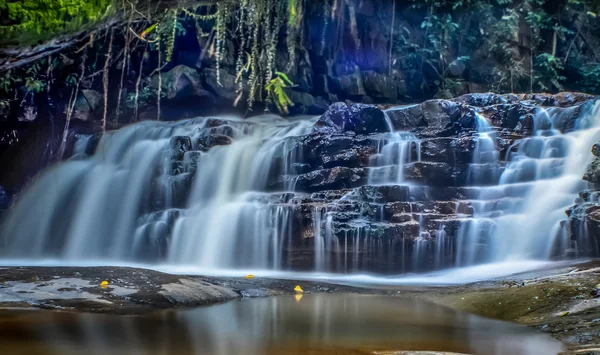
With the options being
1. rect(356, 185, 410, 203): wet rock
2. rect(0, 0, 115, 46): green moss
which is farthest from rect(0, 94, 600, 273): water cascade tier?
rect(0, 0, 115, 46): green moss

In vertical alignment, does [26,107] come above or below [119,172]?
above

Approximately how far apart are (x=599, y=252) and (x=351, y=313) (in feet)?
16.1

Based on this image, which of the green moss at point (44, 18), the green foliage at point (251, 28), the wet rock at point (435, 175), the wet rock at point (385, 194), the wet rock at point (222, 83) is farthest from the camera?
the wet rock at point (222, 83)

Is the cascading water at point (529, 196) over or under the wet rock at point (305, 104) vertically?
under

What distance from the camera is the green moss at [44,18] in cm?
254

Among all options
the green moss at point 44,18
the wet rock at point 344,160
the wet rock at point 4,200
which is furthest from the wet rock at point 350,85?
the green moss at point 44,18

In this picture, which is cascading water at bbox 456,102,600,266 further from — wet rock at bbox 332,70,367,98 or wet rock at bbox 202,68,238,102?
wet rock at bbox 202,68,238,102

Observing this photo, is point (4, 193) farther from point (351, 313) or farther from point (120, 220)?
point (351, 313)

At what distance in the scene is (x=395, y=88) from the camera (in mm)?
17375

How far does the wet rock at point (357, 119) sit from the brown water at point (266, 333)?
7.32m

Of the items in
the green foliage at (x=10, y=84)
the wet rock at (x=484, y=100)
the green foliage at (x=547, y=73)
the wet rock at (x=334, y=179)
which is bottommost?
the wet rock at (x=334, y=179)

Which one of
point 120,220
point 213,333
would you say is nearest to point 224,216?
point 120,220

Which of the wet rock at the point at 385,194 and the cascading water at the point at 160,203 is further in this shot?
the cascading water at the point at 160,203

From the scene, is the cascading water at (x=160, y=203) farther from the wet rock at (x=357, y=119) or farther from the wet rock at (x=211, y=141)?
the wet rock at (x=357, y=119)
